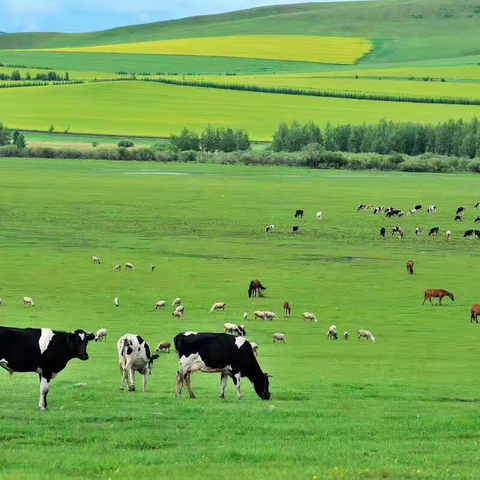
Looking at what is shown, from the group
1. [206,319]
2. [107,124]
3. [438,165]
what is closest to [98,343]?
[206,319]

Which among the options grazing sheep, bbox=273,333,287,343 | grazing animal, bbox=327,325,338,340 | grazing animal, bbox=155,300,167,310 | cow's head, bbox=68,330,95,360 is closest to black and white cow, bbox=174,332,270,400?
cow's head, bbox=68,330,95,360

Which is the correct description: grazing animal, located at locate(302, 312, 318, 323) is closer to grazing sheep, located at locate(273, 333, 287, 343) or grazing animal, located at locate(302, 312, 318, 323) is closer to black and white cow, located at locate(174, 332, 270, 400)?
grazing sheep, located at locate(273, 333, 287, 343)

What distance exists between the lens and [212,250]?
5422 cm

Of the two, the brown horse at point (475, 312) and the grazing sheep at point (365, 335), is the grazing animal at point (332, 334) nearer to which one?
the grazing sheep at point (365, 335)

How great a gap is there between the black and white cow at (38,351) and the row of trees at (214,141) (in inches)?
4650

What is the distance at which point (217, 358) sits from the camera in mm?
21109

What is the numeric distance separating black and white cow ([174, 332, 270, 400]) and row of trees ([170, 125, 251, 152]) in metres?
116

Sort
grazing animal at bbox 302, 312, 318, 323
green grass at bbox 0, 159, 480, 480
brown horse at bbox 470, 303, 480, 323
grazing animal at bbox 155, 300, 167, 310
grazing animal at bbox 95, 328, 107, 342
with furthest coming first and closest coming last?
1. grazing animal at bbox 155, 300, 167, 310
2. brown horse at bbox 470, 303, 480, 323
3. grazing animal at bbox 302, 312, 318, 323
4. grazing animal at bbox 95, 328, 107, 342
5. green grass at bbox 0, 159, 480, 480

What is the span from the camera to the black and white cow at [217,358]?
830 inches

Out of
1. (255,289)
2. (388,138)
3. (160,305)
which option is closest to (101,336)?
(160,305)

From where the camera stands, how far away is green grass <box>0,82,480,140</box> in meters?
162

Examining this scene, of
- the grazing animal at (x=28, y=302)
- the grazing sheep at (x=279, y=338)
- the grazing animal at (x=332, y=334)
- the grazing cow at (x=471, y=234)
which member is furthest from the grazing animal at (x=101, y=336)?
the grazing cow at (x=471, y=234)

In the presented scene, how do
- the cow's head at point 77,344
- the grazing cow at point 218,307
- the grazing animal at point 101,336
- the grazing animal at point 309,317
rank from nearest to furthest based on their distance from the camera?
1. the cow's head at point 77,344
2. the grazing animal at point 101,336
3. the grazing animal at point 309,317
4. the grazing cow at point 218,307

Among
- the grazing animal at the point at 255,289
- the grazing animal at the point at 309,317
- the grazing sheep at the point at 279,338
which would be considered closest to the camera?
the grazing sheep at the point at 279,338
